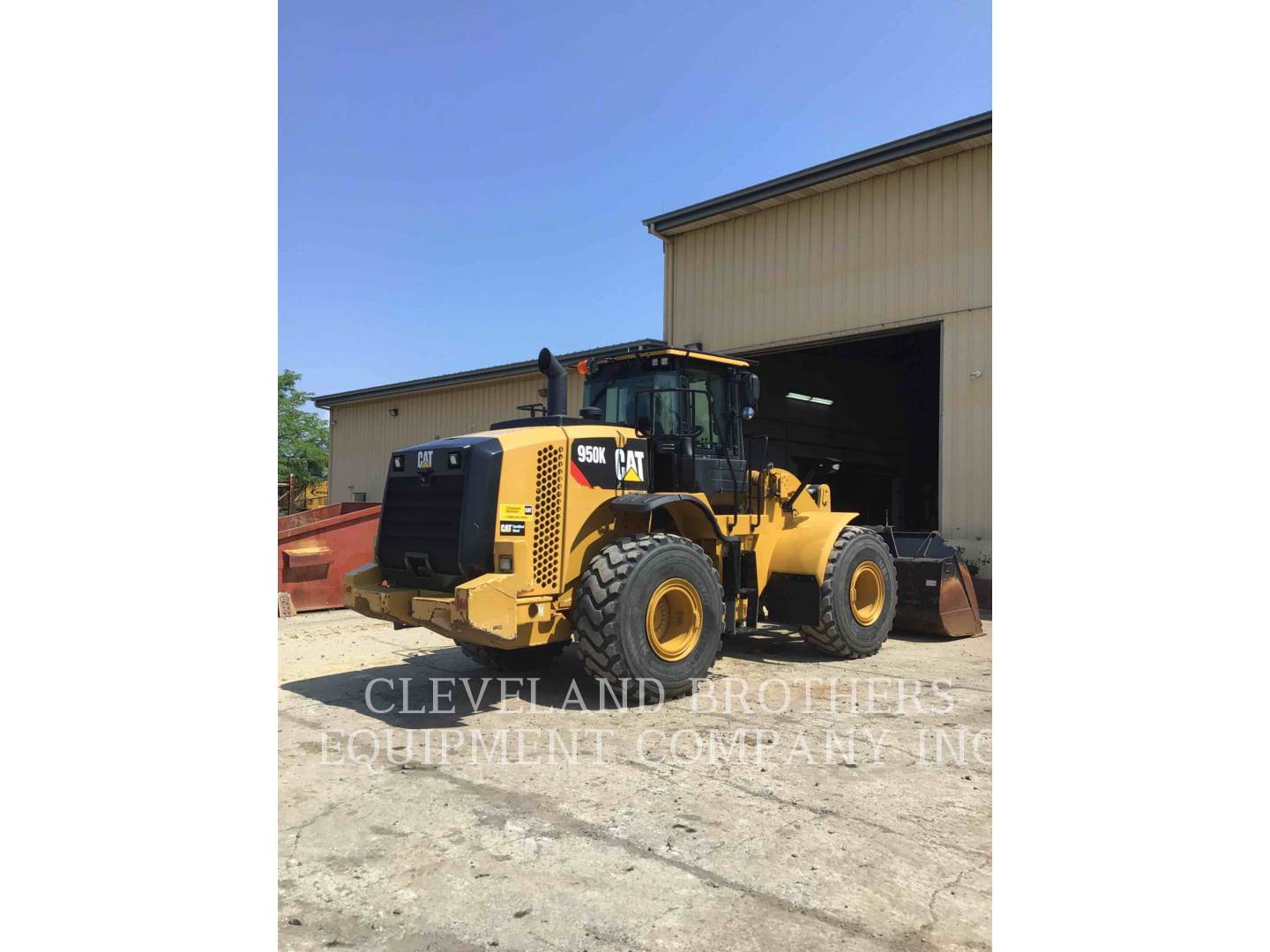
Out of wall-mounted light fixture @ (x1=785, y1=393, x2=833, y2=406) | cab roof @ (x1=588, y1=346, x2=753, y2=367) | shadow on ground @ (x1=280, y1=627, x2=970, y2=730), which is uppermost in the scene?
wall-mounted light fixture @ (x1=785, y1=393, x2=833, y2=406)

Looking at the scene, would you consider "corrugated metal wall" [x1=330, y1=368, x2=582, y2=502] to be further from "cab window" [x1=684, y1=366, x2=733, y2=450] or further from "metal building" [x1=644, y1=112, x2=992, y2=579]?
"cab window" [x1=684, y1=366, x2=733, y2=450]

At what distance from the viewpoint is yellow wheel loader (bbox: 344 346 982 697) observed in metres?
5.86

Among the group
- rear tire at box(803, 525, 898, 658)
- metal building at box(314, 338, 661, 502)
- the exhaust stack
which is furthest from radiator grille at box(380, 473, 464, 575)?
metal building at box(314, 338, 661, 502)

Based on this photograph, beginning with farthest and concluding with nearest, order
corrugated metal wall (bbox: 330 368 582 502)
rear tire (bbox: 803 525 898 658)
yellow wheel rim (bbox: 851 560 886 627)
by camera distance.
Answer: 1. corrugated metal wall (bbox: 330 368 582 502)
2. yellow wheel rim (bbox: 851 560 886 627)
3. rear tire (bbox: 803 525 898 658)

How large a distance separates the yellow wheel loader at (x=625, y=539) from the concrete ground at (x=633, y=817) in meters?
0.60

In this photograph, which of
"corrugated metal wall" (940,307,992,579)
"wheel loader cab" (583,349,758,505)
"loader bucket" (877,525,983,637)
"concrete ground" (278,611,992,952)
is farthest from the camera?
"corrugated metal wall" (940,307,992,579)

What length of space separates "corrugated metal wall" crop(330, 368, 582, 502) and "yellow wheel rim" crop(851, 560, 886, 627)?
10724mm

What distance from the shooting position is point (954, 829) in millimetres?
3770

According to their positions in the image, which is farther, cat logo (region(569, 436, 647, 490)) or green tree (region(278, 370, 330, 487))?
green tree (region(278, 370, 330, 487))

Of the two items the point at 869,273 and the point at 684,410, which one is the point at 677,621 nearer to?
the point at 684,410

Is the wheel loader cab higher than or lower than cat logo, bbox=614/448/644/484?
higher

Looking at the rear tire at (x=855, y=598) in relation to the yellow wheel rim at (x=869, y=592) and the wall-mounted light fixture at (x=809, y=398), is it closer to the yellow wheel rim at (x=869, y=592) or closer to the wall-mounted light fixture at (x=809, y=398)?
the yellow wheel rim at (x=869, y=592)

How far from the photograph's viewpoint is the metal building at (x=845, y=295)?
39.7 ft

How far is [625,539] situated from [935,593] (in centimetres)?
466
